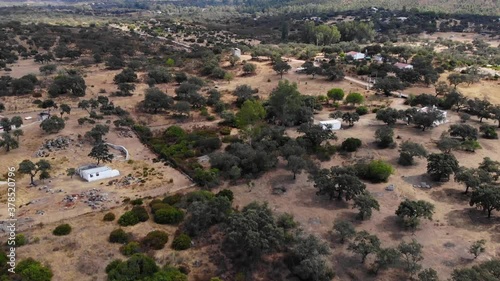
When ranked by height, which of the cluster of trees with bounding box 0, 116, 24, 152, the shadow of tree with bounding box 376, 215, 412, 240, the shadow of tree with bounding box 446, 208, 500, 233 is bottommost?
the cluster of trees with bounding box 0, 116, 24, 152

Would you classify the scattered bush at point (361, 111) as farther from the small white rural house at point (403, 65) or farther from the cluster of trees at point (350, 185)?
the small white rural house at point (403, 65)

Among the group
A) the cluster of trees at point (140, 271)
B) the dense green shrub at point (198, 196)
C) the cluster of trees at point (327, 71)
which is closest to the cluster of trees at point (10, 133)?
the dense green shrub at point (198, 196)

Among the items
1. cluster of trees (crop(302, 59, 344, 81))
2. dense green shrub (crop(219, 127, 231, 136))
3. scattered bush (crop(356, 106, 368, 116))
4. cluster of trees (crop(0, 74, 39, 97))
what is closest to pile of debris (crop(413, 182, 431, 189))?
scattered bush (crop(356, 106, 368, 116))

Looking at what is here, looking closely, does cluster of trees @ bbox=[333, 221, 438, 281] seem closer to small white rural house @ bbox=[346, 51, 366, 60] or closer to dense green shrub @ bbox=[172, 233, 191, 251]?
dense green shrub @ bbox=[172, 233, 191, 251]

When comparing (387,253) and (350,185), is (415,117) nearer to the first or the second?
(350,185)

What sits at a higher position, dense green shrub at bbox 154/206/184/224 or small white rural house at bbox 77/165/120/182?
dense green shrub at bbox 154/206/184/224

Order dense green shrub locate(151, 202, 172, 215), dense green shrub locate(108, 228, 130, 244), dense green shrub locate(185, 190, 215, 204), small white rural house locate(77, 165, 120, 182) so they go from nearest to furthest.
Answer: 1. dense green shrub locate(108, 228, 130, 244)
2. dense green shrub locate(151, 202, 172, 215)
3. dense green shrub locate(185, 190, 215, 204)
4. small white rural house locate(77, 165, 120, 182)

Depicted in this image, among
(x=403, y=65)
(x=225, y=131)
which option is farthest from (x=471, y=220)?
(x=403, y=65)
